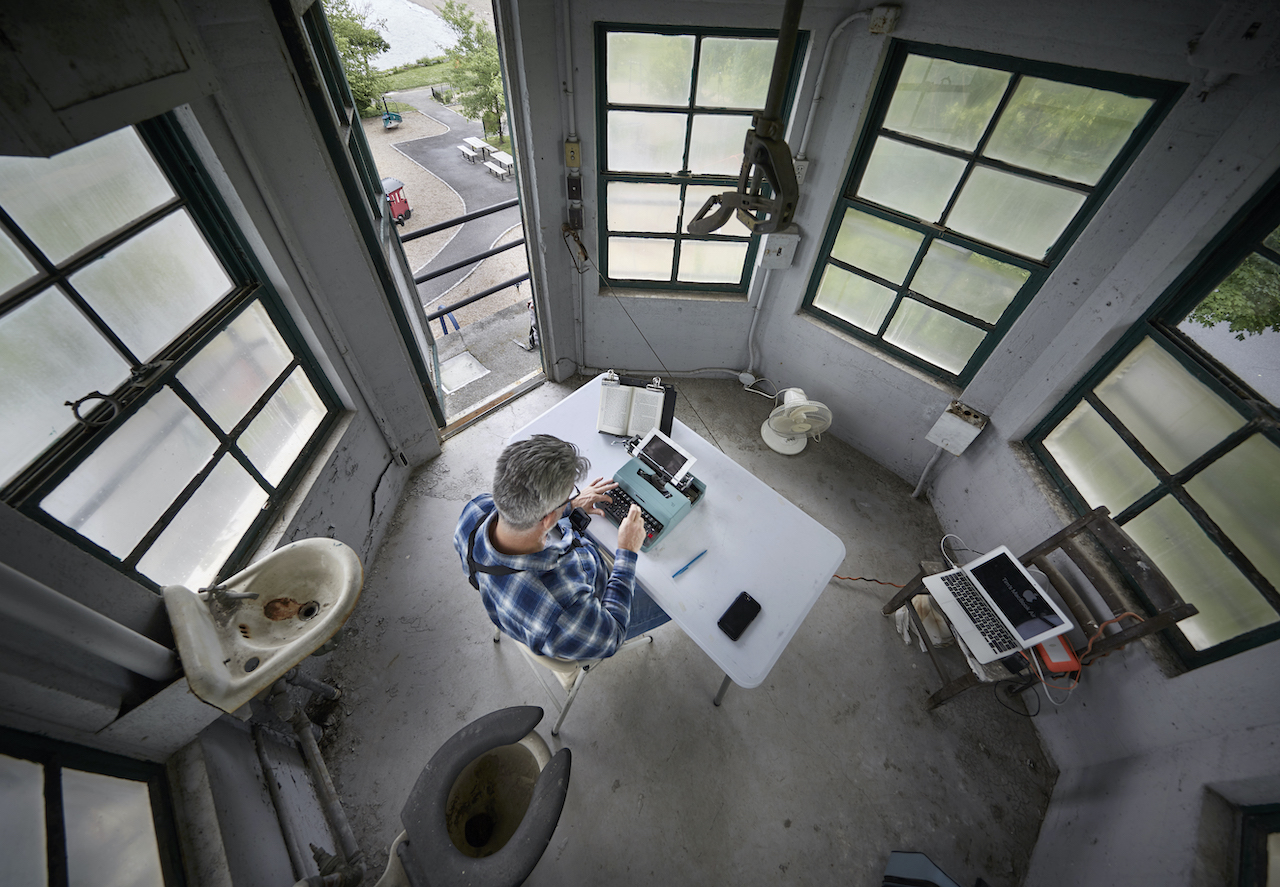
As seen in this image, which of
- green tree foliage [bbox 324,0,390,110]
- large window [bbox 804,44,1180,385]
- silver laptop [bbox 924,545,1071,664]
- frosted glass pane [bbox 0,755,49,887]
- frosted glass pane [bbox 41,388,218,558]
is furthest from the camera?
green tree foliage [bbox 324,0,390,110]

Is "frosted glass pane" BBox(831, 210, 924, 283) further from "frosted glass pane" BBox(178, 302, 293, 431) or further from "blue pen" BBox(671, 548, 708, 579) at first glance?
"frosted glass pane" BBox(178, 302, 293, 431)

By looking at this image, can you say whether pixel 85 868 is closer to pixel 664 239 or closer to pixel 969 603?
pixel 969 603

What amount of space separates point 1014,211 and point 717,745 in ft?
9.47

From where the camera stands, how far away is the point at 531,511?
150 centimetres

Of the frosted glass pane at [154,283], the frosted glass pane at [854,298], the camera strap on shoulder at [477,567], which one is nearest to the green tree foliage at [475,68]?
the frosted glass pane at [854,298]

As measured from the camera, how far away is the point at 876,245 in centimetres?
285

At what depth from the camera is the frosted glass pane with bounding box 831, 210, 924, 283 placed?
274 centimetres

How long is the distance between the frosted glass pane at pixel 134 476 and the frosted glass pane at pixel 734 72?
282 centimetres

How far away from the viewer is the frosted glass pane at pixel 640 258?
3.30 meters

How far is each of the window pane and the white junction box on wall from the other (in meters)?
0.89

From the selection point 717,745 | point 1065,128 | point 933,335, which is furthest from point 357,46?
point 717,745

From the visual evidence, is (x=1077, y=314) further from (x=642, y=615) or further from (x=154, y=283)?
(x=154, y=283)

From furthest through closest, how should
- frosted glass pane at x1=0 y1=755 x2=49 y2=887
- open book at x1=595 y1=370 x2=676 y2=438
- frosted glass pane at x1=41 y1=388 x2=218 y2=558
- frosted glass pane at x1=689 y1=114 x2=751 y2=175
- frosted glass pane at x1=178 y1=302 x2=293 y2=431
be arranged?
frosted glass pane at x1=689 y1=114 x2=751 y2=175 → open book at x1=595 y1=370 x2=676 y2=438 → frosted glass pane at x1=178 y1=302 x2=293 y2=431 → frosted glass pane at x1=41 y1=388 x2=218 y2=558 → frosted glass pane at x1=0 y1=755 x2=49 y2=887

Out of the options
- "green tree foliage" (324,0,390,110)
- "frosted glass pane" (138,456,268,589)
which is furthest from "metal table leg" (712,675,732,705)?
"green tree foliage" (324,0,390,110)
